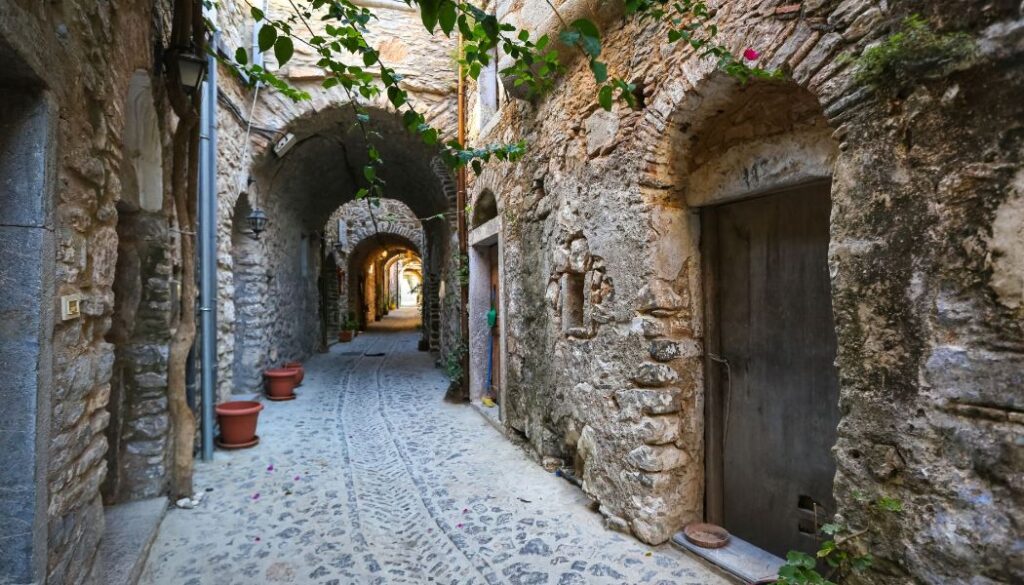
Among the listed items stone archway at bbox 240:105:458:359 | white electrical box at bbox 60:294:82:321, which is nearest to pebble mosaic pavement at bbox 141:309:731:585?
white electrical box at bbox 60:294:82:321

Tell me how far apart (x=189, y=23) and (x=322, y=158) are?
530 centimetres

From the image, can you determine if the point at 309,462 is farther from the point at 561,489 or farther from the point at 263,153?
the point at 263,153

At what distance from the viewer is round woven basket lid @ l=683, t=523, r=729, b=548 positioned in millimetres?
Answer: 2545

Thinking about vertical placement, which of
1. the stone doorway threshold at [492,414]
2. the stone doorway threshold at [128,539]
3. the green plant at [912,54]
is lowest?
the stone doorway threshold at [128,539]

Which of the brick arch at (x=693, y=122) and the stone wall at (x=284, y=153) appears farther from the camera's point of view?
the stone wall at (x=284, y=153)

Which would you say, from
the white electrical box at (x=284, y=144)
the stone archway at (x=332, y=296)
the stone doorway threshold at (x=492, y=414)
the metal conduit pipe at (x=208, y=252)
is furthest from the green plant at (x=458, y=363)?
the stone archway at (x=332, y=296)

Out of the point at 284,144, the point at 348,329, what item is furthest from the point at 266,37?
the point at 348,329

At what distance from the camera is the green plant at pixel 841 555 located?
1680 millimetres

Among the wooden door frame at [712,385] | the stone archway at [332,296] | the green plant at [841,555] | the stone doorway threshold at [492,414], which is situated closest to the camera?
the green plant at [841,555]

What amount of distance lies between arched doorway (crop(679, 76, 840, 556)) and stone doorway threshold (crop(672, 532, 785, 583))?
0.30 feet

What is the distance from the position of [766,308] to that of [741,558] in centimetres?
117

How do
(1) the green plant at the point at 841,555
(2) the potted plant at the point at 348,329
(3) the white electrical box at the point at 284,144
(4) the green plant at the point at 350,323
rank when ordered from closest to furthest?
(1) the green plant at the point at 841,555 < (3) the white electrical box at the point at 284,144 < (2) the potted plant at the point at 348,329 < (4) the green plant at the point at 350,323

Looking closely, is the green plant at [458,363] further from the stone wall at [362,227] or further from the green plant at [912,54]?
the stone wall at [362,227]

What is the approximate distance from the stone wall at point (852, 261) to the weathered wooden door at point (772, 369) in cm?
13
